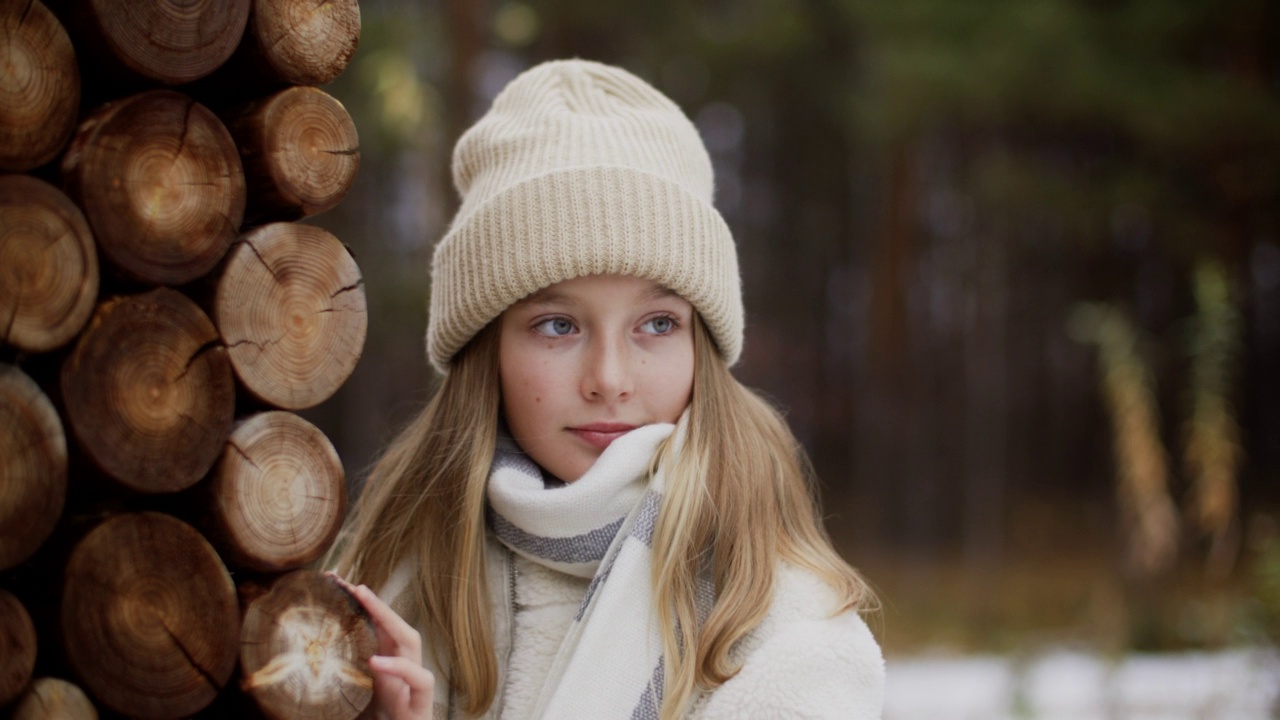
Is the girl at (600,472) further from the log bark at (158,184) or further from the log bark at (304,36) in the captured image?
the log bark at (158,184)

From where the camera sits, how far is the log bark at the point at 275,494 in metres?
1.37

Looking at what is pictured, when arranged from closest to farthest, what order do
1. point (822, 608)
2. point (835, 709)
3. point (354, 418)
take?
point (835, 709) → point (822, 608) → point (354, 418)

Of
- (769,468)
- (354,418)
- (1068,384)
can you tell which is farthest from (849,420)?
(769,468)

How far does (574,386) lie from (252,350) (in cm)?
65

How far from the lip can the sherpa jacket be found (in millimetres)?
340

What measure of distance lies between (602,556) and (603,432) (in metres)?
0.20

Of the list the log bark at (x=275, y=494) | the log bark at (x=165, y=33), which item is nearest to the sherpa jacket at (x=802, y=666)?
the log bark at (x=275, y=494)

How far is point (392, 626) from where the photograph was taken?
1597 mm

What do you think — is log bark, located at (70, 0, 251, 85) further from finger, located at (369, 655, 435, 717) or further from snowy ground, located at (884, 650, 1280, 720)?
snowy ground, located at (884, 650, 1280, 720)

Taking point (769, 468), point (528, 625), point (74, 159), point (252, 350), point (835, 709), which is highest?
point (74, 159)

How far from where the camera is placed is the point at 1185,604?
24.9 feet

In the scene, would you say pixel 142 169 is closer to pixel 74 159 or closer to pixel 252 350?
pixel 74 159

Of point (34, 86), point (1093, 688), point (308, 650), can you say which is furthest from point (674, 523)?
point (1093, 688)

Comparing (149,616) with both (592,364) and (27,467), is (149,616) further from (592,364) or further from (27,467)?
(592,364)
